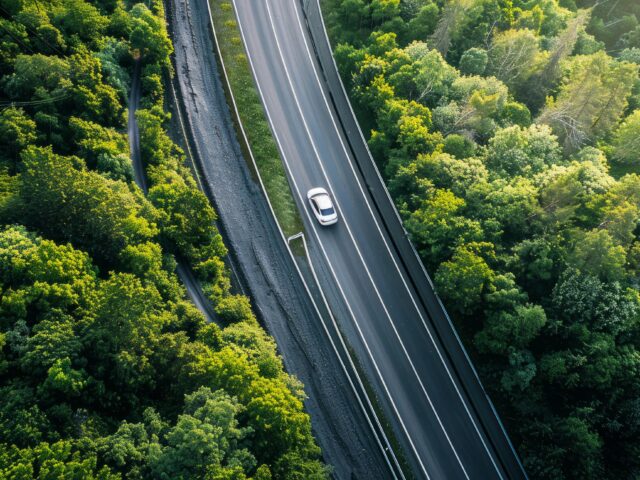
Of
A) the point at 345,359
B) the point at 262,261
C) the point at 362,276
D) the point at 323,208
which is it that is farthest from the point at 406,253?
the point at 262,261

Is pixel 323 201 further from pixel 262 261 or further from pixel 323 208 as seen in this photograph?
pixel 262 261

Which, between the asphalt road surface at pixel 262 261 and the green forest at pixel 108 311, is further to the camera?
the asphalt road surface at pixel 262 261

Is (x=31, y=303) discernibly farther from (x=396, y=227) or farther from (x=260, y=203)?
(x=396, y=227)

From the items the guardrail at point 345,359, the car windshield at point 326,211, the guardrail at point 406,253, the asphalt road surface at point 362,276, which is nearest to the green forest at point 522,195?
the guardrail at point 406,253

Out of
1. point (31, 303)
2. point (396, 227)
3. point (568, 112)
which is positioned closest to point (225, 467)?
point (31, 303)

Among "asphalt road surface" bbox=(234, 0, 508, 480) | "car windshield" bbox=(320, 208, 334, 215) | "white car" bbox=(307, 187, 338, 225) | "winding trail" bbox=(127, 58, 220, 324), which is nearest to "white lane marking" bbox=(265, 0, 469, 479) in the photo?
"asphalt road surface" bbox=(234, 0, 508, 480)

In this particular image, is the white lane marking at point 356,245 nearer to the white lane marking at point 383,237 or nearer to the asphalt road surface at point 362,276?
the asphalt road surface at point 362,276
